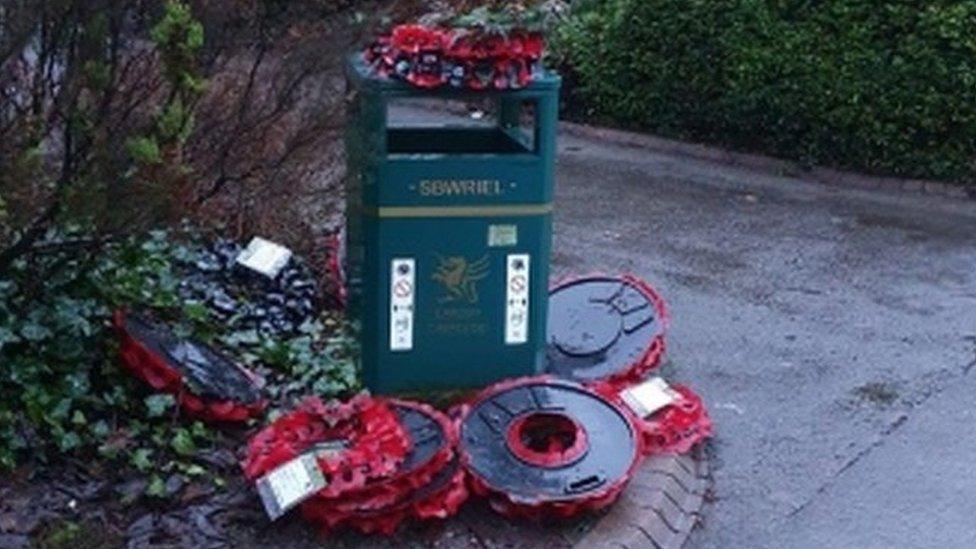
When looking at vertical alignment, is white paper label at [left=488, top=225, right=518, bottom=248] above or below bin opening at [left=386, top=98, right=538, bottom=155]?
below

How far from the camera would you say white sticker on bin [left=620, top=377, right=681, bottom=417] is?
217 inches

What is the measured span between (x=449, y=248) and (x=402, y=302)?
244 mm

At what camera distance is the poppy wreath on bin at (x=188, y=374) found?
527 cm

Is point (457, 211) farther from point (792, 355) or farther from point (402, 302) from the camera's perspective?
point (792, 355)

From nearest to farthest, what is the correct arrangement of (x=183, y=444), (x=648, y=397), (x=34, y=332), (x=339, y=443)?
1. (x=339, y=443)
2. (x=183, y=444)
3. (x=34, y=332)
4. (x=648, y=397)

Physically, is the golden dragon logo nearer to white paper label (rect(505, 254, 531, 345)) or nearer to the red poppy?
white paper label (rect(505, 254, 531, 345))

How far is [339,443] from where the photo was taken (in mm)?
4746

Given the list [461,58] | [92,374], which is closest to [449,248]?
[461,58]

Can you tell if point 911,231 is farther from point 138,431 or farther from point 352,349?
point 138,431

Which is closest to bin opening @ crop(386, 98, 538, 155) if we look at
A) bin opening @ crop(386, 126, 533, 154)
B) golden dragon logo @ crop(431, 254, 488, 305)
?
bin opening @ crop(386, 126, 533, 154)

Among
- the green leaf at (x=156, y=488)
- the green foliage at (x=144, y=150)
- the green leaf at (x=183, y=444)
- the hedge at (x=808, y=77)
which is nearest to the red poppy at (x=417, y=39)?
the green foliage at (x=144, y=150)

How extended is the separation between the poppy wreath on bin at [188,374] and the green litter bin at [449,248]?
1.46 ft

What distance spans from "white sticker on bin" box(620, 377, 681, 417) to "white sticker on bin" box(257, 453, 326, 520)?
1.30 meters

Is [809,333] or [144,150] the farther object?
[809,333]
